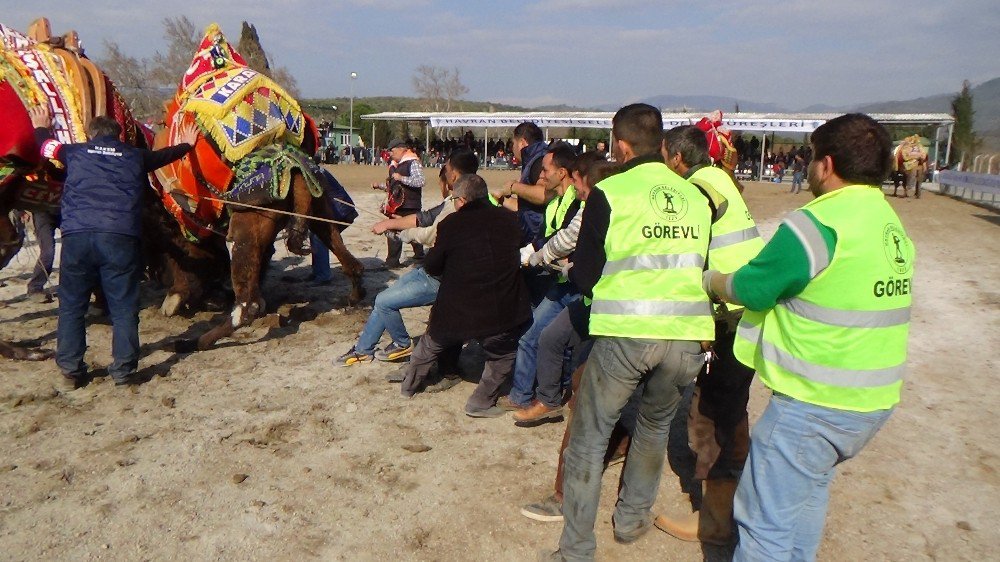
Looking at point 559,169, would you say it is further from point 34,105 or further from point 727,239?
point 34,105

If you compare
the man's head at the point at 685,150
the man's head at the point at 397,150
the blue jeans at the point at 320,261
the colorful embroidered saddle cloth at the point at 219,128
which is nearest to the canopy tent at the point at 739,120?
the man's head at the point at 397,150

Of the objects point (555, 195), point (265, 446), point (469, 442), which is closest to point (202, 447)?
point (265, 446)

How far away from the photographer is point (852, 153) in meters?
2.28

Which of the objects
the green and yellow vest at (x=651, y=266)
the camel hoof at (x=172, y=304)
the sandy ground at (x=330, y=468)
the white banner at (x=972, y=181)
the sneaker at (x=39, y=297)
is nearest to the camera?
the green and yellow vest at (x=651, y=266)

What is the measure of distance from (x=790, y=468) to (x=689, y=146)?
5.25 ft

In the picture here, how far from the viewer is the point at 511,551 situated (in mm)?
3270

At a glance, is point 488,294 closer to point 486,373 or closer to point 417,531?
point 486,373

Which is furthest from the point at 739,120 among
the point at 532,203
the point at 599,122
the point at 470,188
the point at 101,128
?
the point at 101,128

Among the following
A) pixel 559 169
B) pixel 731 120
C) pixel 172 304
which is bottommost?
pixel 172 304

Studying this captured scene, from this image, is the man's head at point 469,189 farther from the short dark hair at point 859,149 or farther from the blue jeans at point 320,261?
the blue jeans at point 320,261

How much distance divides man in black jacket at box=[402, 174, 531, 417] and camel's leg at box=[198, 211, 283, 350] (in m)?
2.15

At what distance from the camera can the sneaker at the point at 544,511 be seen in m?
3.51

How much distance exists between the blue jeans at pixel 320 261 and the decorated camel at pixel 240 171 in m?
1.66

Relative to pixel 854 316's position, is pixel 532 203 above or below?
above
